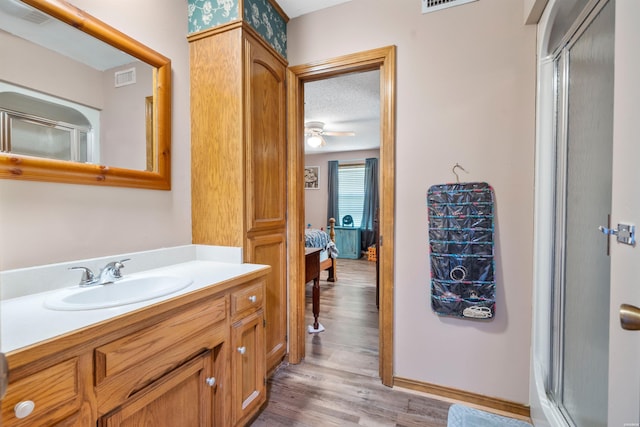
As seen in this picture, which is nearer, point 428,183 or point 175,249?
point 175,249

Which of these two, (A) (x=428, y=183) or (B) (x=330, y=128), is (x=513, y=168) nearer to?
(A) (x=428, y=183)

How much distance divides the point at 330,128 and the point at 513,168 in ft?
11.6

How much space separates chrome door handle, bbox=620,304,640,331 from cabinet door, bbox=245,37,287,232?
1.57 meters

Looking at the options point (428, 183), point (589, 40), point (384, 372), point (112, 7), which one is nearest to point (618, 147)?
point (589, 40)

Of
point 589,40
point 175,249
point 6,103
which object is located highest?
point 589,40

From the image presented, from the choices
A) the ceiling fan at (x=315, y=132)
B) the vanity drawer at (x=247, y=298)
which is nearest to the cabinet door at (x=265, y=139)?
the vanity drawer at (x=247, y=298)

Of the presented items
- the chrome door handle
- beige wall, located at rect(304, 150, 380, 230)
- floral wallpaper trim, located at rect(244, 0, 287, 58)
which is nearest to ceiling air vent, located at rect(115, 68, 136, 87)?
floral wallpaper trim, located at rect(244, 0, 287, 58)

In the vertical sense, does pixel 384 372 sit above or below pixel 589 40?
below

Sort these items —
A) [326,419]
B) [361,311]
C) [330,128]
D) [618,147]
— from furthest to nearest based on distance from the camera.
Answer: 1. [330,128]
2. [361,311]
3. [326,419]
4. [618,147]

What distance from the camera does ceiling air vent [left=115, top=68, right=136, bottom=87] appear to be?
1393 millimetres

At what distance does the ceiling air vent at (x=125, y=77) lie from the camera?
139 centimetres

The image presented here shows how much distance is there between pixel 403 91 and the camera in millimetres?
1811

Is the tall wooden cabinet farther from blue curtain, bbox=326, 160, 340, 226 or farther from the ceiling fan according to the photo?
blue curtain, bbox=326, 160, 340, 226

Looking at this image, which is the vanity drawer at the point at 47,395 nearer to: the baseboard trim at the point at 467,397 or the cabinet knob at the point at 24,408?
the cabinet knob at the point at 24,408
